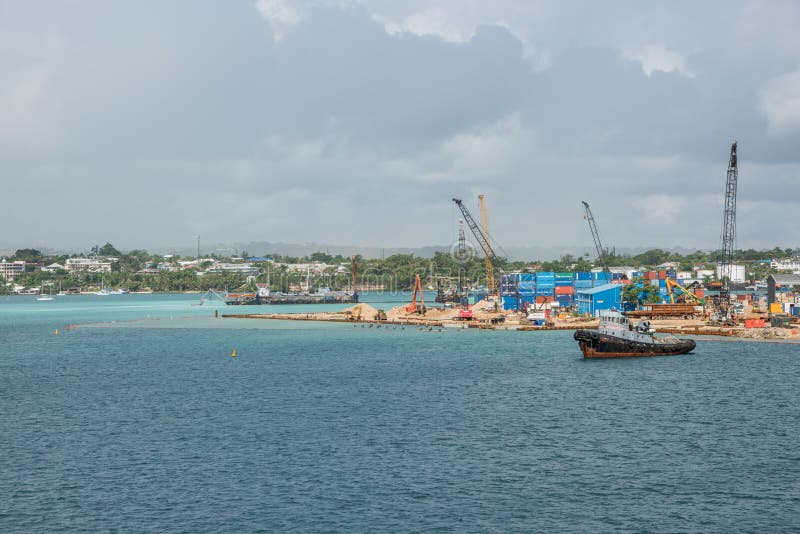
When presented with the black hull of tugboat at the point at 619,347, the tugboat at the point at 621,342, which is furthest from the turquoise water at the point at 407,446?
the tugboat at the point at 621,342

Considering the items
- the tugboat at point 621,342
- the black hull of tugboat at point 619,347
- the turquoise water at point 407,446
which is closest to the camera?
the turquoise water at point 407,446

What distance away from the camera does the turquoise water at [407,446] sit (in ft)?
154

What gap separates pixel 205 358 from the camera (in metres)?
132

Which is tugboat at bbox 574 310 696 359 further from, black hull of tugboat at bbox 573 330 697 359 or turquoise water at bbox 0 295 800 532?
turquoise water at bbox 0 295 800 532

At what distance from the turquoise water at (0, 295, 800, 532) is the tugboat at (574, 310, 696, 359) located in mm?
3901

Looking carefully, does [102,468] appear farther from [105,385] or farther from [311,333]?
[311,333]

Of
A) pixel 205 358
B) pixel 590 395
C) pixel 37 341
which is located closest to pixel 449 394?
pixel 590 395

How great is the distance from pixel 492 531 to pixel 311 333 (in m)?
143

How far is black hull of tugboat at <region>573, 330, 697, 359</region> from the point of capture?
119 m

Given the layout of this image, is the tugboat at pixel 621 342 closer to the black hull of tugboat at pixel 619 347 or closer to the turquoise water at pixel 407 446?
the black hull of tugboat at pixel 619 347

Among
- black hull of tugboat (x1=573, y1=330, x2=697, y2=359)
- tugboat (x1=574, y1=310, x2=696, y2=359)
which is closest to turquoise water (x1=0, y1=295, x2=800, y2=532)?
black hull of tugboat (x1=573, y1=330, x2=697, y2=359)

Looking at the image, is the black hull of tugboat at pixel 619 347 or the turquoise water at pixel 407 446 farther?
the black hull of tugboat at pixel 619 347

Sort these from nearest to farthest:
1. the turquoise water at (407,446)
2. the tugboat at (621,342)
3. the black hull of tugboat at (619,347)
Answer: the turquoise water at (407,446) < the black hull of tugboat at (619,347) < the tugboat at (621,342)

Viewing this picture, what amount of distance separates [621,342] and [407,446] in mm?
67723
